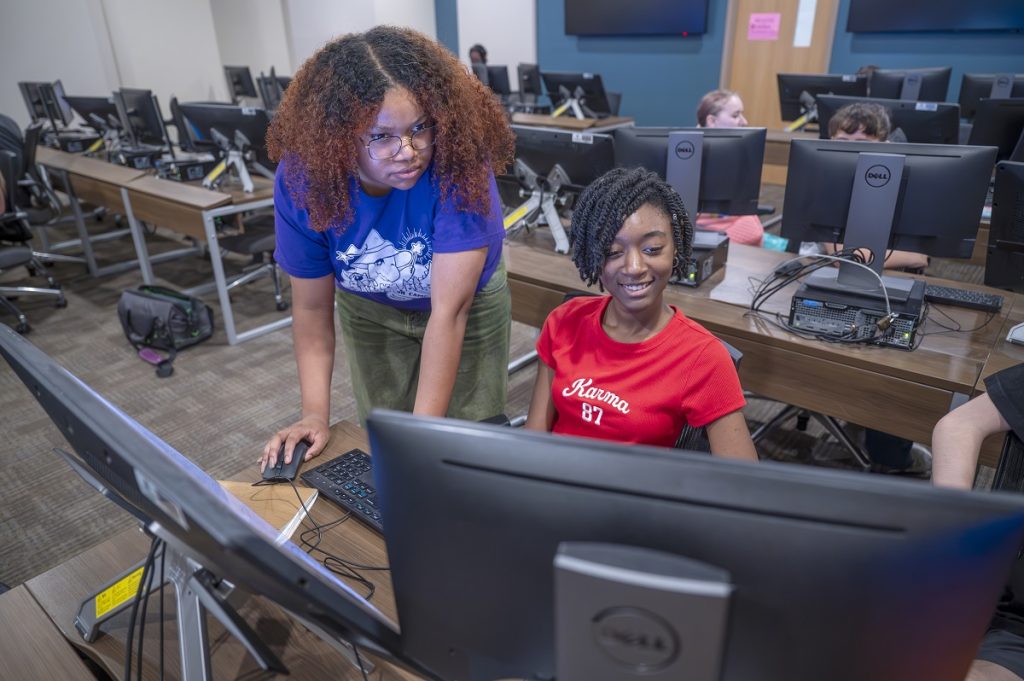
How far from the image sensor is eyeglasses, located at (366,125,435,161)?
1051 millimetres

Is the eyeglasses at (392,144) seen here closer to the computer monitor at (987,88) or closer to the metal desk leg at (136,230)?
the metal desk leg at (136,230)

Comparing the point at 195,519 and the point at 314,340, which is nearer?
the point at 195,519

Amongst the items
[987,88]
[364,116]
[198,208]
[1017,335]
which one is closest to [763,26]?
[987,88]

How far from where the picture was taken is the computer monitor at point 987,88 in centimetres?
338

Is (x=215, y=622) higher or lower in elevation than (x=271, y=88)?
lower

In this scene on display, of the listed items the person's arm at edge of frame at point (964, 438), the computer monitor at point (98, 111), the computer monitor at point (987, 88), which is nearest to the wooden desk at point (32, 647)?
the person's arm at edge of frame at point (964, 438)

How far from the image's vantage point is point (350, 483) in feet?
3.51

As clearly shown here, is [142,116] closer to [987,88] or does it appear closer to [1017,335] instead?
[1017,335]

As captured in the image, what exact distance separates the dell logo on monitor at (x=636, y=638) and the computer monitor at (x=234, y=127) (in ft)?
10.4

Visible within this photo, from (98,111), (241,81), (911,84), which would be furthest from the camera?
(241,81)

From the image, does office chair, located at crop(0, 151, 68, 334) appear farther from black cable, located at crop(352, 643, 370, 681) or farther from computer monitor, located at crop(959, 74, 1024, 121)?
A: computer monitor, located at crop(959, 74, 1024, 121)

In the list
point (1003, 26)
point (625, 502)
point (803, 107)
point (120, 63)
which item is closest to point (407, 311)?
point (625, 502)

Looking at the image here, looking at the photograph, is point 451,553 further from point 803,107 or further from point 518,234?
point 803,107

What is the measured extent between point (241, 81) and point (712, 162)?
6002mm
